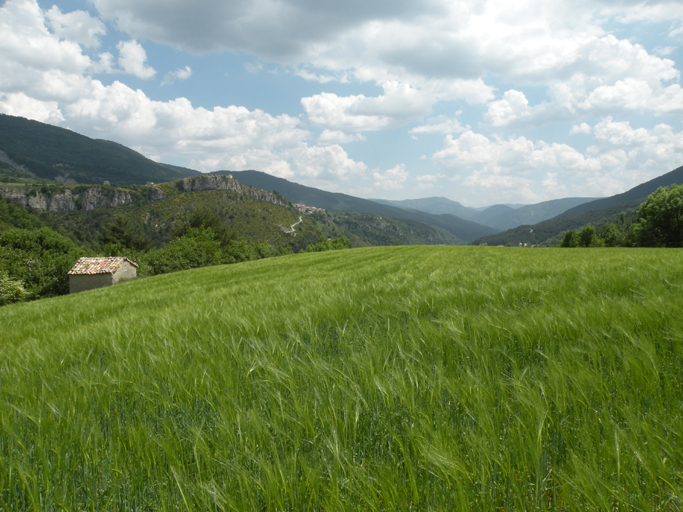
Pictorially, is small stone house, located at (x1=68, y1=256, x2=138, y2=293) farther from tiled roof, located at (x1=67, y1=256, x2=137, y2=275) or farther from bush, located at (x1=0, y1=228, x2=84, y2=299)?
bush, located at (x1=0, y1=228, x2=84, y2=299)

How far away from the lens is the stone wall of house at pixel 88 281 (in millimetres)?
46125

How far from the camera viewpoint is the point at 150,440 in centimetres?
136

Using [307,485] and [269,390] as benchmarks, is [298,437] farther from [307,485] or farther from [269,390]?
[269,390]

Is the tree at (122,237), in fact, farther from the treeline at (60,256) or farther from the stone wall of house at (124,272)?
the stone wall of house at (124,272)

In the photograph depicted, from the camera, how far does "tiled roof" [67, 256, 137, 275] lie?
152 feet

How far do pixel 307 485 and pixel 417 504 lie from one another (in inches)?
14.5

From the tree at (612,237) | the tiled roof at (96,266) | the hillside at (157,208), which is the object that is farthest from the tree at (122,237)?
the tree at (612,237)

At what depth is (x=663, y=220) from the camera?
→ 2344 inches

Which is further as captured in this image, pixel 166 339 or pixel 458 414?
pixel 166 339

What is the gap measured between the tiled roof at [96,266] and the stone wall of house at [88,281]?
0.59m

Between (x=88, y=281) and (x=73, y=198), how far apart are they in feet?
645

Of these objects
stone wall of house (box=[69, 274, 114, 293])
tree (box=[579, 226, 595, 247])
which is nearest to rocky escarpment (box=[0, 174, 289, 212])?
stone wall of house (box=[69, 274, 114, 293])

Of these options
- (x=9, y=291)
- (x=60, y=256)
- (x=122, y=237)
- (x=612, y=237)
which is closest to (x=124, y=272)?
(x=9, y=291)

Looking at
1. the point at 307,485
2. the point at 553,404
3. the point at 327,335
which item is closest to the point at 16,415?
the point at 307,485
